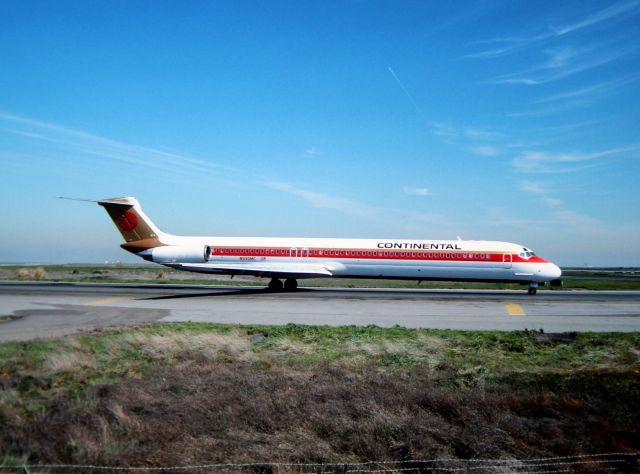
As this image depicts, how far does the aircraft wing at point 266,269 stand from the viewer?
103ft

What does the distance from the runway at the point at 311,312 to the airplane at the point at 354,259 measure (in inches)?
175

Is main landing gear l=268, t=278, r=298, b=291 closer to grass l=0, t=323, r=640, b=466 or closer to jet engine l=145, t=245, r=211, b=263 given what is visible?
jet engine l=145, t=245, r=211, b=263

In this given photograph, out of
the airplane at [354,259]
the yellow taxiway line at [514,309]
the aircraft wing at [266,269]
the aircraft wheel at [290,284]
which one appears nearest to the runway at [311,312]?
the yellow taxiway line at [514,309]

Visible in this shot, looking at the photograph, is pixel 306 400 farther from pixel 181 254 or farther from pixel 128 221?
pixel 128 221

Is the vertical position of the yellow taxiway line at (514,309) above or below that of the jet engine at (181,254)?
below

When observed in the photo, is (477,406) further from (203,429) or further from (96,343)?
(96,343)

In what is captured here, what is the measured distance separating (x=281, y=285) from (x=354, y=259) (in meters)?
5.17

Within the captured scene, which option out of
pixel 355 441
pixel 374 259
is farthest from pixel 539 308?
pixel 355 441

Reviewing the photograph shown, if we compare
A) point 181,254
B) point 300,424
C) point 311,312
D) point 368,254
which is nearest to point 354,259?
point 368,254

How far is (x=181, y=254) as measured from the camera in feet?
108

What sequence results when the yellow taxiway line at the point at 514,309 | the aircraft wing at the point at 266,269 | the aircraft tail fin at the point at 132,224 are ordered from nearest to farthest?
the yellow taxiway line at the point at 514,309 < the aircraft wing at the point at 266,269 < the aircraft tail fin at the point at 132,224

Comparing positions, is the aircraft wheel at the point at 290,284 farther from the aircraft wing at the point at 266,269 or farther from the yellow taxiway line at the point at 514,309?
the yellow taxiway line at the point at 514,309

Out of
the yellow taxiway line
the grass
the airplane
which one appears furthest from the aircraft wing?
the grass

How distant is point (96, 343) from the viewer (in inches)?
538
